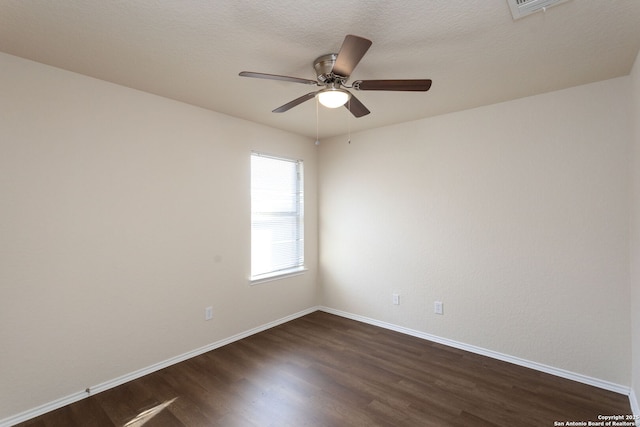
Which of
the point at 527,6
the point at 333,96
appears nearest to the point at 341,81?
the point at 333,96

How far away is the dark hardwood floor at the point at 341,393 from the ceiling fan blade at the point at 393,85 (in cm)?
217

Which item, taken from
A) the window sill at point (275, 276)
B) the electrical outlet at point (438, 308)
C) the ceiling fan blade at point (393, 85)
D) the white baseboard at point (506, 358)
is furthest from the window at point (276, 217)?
the ceiling fan blade at point (393, 85)

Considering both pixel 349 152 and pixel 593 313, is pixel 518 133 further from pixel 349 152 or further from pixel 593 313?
pixel 349 152

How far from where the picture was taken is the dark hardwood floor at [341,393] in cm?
202

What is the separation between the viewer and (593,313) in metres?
2.41

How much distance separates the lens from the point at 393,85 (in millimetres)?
1826

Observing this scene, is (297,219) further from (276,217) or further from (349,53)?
(349,53)

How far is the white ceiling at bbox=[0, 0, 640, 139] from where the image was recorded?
61.1 inches

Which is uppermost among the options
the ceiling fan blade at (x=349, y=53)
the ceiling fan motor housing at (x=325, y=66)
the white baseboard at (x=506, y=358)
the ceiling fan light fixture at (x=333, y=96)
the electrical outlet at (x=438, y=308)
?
the ceiling fan motor housing at (x=325, y=66)

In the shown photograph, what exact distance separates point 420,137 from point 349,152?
968 mm

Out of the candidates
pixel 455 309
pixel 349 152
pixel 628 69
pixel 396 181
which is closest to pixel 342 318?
pixel 455 309

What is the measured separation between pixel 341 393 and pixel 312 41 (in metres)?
2.51

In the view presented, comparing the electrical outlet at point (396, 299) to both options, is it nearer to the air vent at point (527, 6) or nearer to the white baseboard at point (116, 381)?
the white baseboard at point (116, 381)

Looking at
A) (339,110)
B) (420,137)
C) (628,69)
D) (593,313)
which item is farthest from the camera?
(420,137)
